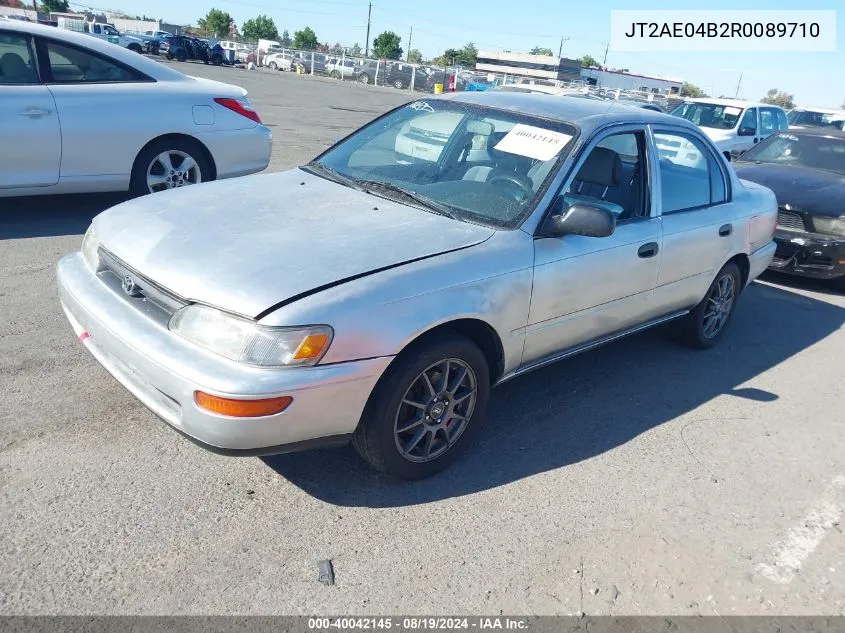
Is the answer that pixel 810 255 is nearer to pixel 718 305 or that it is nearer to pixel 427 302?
pixel 718 305

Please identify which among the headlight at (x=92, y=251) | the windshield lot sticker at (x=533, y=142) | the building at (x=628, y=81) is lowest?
the headlight at (x=92, y=251)

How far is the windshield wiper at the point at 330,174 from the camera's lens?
4.06 m

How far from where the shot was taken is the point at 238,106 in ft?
23.2

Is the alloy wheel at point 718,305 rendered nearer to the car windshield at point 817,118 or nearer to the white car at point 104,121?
the white car at point 104,121

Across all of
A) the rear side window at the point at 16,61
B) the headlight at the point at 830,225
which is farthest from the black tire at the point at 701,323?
the rear side window at the point at 16,61

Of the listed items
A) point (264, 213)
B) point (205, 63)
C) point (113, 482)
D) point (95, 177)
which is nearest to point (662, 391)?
point (264, 213)

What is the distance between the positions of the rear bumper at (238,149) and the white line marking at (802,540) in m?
5.53

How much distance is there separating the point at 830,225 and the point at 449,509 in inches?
227

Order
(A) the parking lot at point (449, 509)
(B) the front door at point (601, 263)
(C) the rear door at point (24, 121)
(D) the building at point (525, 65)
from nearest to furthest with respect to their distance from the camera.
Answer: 1. (A) the parking lot at point (449, 509)
2. (B) the front door at point (601, 263)
3. (C) the rear door at point (24, 121)
4. (D) the building at point (525, 65)

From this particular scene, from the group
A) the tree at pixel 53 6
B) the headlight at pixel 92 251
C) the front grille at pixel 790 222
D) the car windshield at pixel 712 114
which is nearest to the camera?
the headlight at pixel 92 251

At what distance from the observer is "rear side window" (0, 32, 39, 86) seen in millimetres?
5879

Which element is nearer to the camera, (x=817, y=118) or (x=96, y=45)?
(x=96, y=45)

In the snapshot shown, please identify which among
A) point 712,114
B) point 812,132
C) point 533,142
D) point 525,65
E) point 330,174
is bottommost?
point 330,174

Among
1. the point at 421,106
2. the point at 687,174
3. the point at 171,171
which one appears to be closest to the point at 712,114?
the point at 687,174
